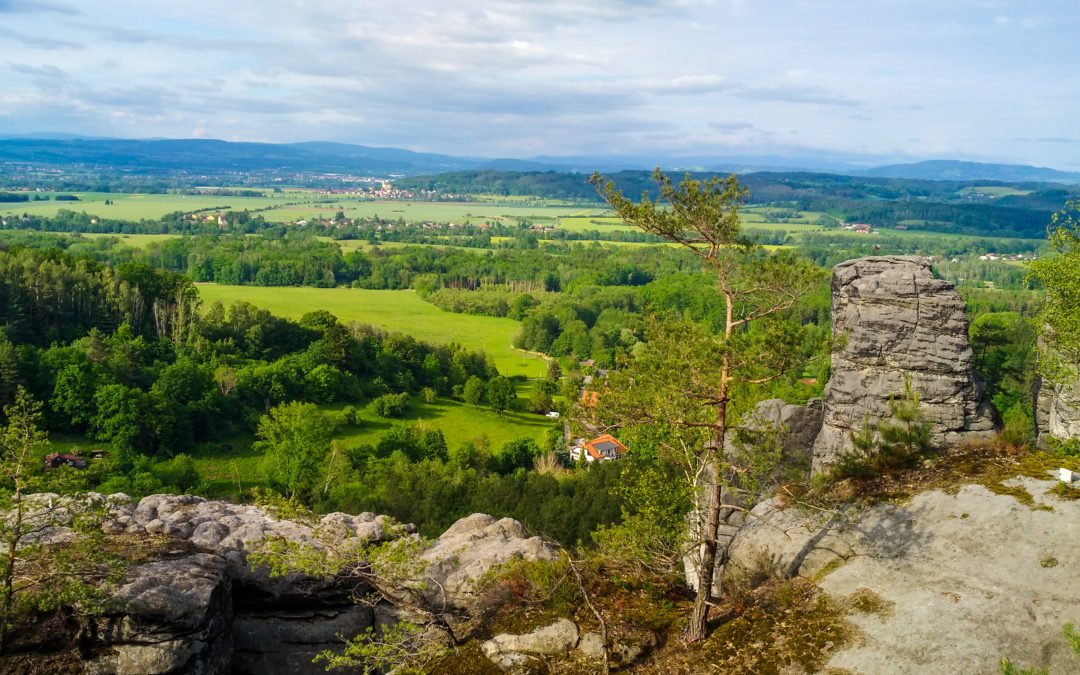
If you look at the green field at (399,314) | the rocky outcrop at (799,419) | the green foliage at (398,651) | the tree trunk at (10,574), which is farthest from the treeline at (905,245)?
the tree trunk at (10,574)

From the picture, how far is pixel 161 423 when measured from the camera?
139 feet

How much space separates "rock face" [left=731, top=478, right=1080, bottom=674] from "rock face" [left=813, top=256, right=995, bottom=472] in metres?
4.72

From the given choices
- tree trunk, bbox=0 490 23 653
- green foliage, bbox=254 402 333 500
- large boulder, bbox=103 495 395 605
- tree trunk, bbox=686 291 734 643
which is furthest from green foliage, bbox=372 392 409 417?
tree trunk, bbox=686 291 734 643

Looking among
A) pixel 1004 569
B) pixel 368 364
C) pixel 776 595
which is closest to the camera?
pixel 1004 569

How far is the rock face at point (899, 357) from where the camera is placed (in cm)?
2003

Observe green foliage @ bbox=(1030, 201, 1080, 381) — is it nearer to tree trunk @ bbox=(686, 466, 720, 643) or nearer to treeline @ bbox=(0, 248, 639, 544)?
tree trunk @ bbox=(686, 466, 720, 643)

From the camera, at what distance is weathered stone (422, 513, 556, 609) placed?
15930 millimetres

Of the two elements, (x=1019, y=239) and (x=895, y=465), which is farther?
(x=1019, y=239)

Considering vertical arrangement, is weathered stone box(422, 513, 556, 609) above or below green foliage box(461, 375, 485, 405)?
above

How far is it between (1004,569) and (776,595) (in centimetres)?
382

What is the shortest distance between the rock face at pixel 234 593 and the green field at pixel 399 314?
5130 cm

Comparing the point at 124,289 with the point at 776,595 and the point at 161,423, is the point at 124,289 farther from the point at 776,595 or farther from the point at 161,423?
the point at 776,595

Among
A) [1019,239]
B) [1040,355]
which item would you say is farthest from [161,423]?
[1019,239]

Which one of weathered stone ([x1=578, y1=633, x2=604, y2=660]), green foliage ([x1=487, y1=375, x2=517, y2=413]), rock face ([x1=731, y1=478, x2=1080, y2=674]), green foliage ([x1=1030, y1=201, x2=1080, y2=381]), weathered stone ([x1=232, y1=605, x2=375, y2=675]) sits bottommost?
green foliage ([x1=487, y1=375, x2=517, y2=413])
